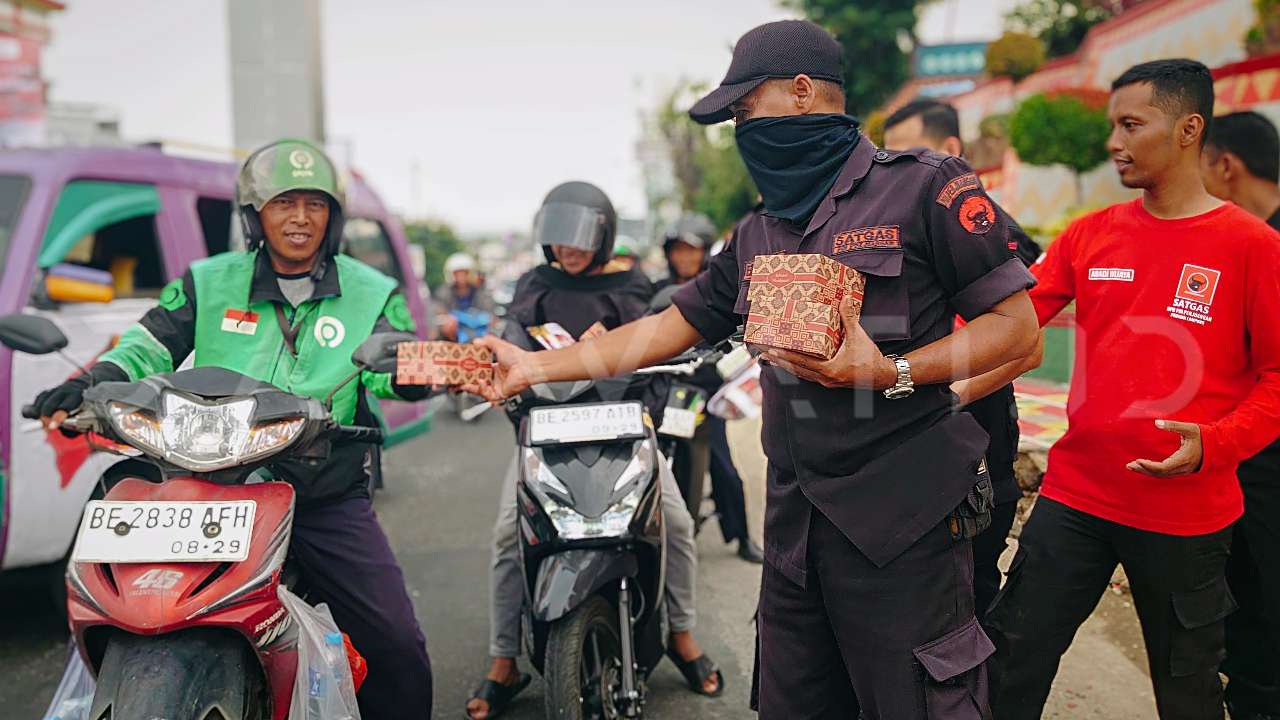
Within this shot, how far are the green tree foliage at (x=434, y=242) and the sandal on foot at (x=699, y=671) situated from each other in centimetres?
4047

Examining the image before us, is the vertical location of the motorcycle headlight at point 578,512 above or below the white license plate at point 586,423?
below

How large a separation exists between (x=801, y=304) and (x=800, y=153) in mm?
438

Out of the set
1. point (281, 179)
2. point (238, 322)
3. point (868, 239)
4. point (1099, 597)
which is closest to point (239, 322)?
point (238, 322)

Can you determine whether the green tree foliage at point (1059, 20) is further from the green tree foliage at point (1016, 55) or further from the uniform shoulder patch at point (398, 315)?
the uniform shoulder patch at point (398, 315)

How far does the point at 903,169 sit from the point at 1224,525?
4.55 feet

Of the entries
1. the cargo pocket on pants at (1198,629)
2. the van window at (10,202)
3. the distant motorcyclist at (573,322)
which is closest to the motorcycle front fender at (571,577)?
the distant motorcyclist at (573,322)

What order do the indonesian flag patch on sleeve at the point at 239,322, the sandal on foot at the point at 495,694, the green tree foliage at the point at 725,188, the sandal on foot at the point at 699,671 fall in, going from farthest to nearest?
the green tree foliage at the point at 725,188, the sandal on foot at the point at 699,671, the sandal on foot at the point at 495,694, the indonesian flag patch on sleeve at the point at 239,322

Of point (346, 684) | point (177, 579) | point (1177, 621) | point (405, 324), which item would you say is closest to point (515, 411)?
point (405, 324)

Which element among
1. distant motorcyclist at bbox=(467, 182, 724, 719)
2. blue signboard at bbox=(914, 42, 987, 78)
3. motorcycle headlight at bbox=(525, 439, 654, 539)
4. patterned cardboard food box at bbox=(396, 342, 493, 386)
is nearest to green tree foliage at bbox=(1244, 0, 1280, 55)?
distant motorcyclist at bbox=(467, 182, 724, 719)

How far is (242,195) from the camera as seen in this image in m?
2.94

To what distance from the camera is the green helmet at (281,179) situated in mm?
2895

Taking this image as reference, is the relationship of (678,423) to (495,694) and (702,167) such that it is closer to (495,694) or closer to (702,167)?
(495,694)

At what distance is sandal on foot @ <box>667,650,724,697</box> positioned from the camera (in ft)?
12.6

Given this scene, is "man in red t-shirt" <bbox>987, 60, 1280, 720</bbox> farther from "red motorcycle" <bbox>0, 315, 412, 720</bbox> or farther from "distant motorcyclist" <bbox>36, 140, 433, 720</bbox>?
"red motorcycle" <bbox>0, 315, 412, 720</bbox>
